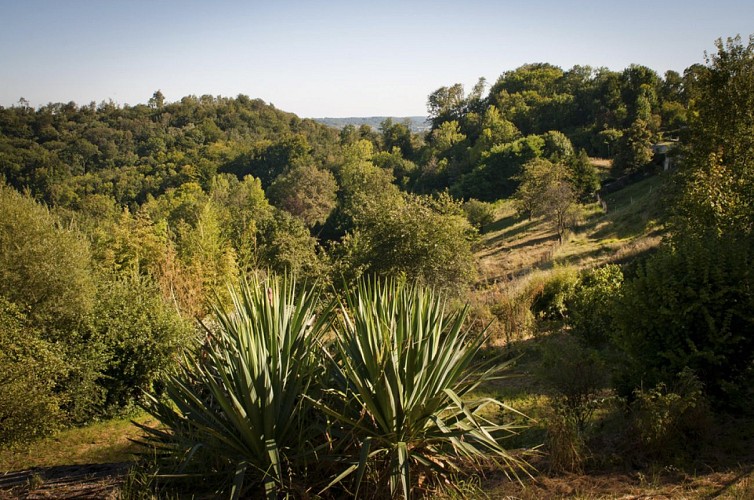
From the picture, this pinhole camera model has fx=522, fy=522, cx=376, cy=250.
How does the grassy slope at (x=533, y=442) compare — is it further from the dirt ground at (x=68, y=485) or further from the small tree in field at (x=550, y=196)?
the small tree in field at (x=550, y=196)

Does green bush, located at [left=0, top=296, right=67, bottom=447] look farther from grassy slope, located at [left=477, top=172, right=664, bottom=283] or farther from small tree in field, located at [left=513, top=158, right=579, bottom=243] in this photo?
small tree in field, located at [left=513, top=158, right=579, bottom=243]

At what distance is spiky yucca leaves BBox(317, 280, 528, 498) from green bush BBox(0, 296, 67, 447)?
21.2 feet

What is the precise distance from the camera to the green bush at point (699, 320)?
5094mm

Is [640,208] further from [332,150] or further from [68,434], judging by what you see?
[332,150]

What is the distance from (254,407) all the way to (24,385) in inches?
252

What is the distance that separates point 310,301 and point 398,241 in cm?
1291

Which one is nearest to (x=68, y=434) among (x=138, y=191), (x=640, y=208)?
(x=640, y=208)

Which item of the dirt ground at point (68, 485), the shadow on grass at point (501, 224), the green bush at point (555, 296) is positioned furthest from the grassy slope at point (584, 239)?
the dirt ground at point (68, 485)

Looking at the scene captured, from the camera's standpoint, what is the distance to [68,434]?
33.4ft

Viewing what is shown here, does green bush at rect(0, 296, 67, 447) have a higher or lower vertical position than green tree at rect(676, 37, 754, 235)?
lower

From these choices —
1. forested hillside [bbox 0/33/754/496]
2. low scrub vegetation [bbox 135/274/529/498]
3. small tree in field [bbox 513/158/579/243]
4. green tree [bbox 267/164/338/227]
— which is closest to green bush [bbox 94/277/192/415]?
forested hillside [bbox 0/33/754/496]

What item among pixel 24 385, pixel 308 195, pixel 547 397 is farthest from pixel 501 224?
pixel 24 385

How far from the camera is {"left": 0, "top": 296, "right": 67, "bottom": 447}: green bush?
8.04 meters

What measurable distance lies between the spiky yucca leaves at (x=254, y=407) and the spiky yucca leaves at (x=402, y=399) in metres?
0.35
